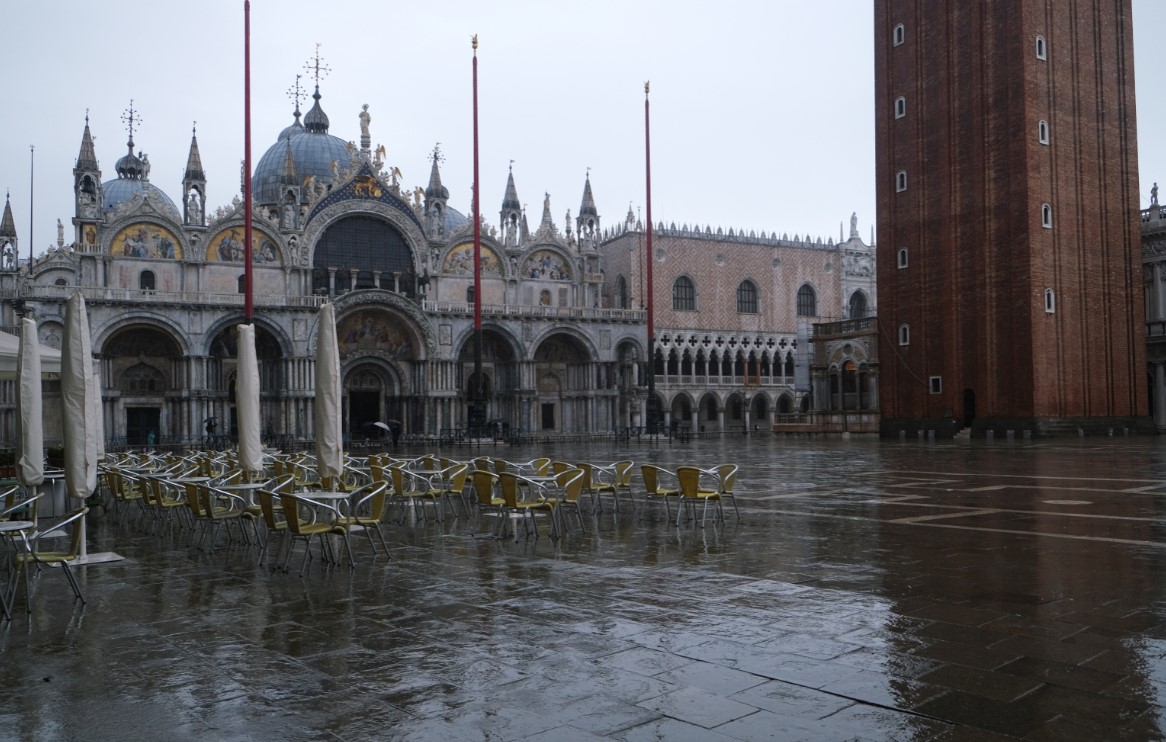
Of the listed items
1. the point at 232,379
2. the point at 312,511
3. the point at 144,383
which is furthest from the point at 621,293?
the point at 312,511

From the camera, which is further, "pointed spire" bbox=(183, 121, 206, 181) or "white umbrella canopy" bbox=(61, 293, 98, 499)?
"pointed spire" bbox=(183, 121, 206, 181)

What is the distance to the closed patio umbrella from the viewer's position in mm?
9148

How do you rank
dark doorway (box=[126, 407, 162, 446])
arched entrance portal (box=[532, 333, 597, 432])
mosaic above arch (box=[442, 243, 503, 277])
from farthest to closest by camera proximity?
1. arched entrance portal (box=[532, 333, 597, 432])
2. mosaic above arch (box=[442, 243, 503, 277])
3. dark doorway (box=[126, 407, 162, 446])

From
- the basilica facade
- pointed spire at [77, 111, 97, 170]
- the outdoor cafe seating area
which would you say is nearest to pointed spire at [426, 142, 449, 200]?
the basilica facade

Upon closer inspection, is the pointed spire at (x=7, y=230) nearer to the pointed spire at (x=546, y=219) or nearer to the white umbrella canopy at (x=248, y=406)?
the pointed spire at (x=546, y=219)

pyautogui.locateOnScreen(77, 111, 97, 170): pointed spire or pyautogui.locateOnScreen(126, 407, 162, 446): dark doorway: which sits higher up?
pyautogui.locateOnScreen(77, 111, 97, 170): pointed spire

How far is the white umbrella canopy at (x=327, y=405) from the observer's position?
10406mm

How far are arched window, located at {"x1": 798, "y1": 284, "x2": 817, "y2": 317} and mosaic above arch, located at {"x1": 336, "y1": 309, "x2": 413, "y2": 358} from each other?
27.7 meters

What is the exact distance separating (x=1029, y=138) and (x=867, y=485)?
83.8 feet

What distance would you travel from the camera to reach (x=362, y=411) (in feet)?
153

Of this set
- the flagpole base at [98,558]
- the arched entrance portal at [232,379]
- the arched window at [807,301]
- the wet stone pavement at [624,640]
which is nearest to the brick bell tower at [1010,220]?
the arched window at [807,301]

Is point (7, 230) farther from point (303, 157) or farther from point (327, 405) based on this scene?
point (327, 405)

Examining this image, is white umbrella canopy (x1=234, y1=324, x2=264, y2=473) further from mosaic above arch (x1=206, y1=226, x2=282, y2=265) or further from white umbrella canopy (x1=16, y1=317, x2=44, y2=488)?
mosaic above arch (x1=206, y1=226, x2=282, y2=265)

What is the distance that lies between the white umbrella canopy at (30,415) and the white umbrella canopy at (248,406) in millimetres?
2314
